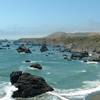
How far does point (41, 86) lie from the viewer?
50.2 metres

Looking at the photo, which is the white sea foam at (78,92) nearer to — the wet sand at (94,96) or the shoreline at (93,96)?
the shoreline at (93,96)

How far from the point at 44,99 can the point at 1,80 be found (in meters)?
21.7

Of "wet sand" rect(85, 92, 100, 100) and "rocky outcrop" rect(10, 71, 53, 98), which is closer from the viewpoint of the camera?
"wet sand" rect(85, 92, 100, 100)

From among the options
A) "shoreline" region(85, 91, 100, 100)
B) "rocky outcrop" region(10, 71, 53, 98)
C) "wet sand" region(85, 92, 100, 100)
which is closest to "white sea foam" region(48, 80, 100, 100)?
"shoreline" region(85, 91, 100, 100)

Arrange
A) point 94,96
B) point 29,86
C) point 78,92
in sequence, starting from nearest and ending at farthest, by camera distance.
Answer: point 94,96, point 29,86, point 78,92

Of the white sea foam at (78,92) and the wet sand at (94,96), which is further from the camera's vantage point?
the white sea foam at (78,92)

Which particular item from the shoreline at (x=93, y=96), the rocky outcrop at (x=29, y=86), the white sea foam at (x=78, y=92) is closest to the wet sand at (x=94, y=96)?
the shoreline at (x=93, y=96)

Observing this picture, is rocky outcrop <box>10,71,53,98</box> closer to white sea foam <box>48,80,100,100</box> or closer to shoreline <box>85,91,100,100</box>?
white sea foam <box>48,80,100,100</box>

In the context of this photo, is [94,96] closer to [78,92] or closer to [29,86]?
[78,92]

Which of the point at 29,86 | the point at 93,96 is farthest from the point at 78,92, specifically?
the point at 29,86

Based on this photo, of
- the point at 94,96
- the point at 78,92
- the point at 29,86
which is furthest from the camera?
the point at 78,92

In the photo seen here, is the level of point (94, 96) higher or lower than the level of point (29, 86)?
lower

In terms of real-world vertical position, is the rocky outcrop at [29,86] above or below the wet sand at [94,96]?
above

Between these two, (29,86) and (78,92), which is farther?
(78,92)
